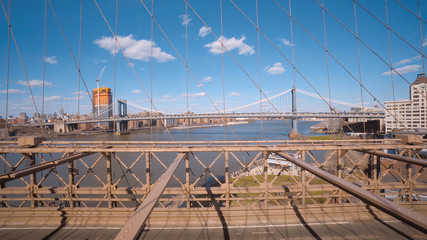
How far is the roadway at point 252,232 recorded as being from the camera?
4.08 metres

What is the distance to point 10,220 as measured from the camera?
462 cm

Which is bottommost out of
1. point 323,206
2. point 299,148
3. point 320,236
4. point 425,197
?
point 425,197

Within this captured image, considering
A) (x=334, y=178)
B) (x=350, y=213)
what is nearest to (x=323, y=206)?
(x=350, y=213)

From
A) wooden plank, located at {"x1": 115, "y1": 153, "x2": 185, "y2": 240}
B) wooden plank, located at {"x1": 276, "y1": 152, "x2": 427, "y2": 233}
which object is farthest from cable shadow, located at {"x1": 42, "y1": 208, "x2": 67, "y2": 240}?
wooden plank, located at {"x1": 276, "y1": 152, "x2": 427, "y2": 233}

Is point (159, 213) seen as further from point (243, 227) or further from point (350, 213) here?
point (350, 213)

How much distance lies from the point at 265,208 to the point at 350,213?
2.16 meters

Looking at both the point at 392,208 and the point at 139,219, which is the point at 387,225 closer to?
the point at 392,208

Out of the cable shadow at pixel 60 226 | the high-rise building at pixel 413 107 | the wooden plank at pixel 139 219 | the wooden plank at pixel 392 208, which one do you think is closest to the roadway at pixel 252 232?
the cable shadow at pixel 60 226

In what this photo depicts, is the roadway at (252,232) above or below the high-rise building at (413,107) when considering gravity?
below

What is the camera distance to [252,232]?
13.8 feet

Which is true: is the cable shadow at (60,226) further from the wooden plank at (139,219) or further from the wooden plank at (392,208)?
the wooden plank at (392,208)

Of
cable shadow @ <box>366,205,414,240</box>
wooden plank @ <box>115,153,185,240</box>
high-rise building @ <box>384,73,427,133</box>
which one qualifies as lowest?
cable shadow @ <box>366,205,414,240</box>

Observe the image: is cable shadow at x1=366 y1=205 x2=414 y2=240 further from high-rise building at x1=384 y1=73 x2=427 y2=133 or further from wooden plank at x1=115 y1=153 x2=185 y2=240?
high-rise building at x1=384 y1=73 x2=427 y2=133

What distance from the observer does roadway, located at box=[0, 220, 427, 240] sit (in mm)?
4082
